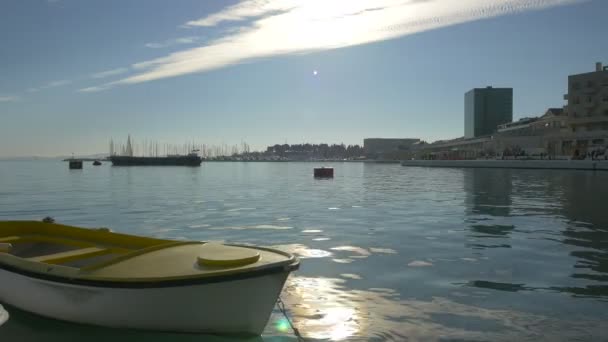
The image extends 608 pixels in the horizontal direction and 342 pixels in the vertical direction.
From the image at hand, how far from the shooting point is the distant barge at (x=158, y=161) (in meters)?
164

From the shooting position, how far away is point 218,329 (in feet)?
24.9

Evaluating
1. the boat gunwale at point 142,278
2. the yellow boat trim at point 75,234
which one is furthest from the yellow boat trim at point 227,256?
the yellow boat trim at point 75,234

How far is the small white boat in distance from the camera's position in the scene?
23.0 feet

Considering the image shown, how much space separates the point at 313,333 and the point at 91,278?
3.64m

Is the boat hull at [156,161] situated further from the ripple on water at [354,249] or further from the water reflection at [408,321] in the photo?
the water reflection at [408,321]

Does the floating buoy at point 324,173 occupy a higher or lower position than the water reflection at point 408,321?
higher

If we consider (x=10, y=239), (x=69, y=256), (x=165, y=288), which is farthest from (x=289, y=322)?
(x=10, y=239)

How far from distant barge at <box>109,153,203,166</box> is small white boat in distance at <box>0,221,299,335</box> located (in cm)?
15818

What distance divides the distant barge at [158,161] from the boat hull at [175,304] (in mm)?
158591

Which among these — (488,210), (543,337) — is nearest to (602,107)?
(488,210)

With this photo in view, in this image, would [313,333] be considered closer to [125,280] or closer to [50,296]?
[125,280]

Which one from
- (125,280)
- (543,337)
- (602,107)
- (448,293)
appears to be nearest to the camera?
(125,280)

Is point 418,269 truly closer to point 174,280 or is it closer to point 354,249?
point 354,249

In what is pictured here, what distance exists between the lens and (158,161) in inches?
6555
